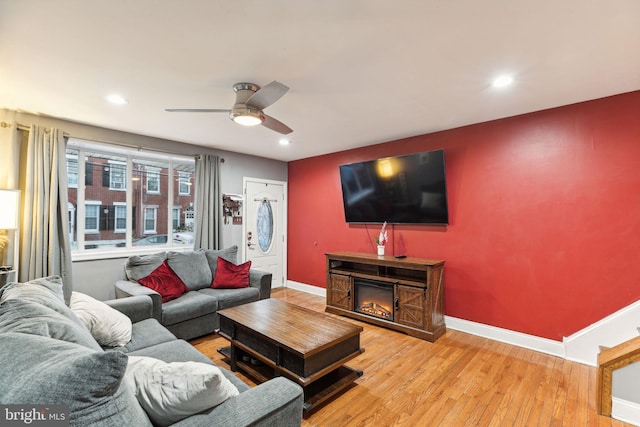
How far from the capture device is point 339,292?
4234mm

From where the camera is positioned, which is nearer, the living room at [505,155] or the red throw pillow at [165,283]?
the living room at [505,155]

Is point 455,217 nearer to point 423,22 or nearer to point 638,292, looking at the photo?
point 638,292

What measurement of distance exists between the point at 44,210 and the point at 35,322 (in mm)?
2837

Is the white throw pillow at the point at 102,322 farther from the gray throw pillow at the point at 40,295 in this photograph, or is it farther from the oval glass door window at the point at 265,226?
the oval glass door window at the point at 265,226

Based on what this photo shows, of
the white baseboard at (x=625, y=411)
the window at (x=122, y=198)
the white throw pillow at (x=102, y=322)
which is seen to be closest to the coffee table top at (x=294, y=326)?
the white throw pillow at (x=102, y=322)

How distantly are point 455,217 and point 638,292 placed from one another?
1.71 metres

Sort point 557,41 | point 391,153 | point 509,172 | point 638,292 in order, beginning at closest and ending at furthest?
point 557,41, point 638,292, point 509,172, point 391,153

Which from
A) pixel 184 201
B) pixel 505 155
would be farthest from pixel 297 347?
pixel 184 201

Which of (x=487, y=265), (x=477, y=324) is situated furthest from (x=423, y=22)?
(x=477, y=324)

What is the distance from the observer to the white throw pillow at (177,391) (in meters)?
1.06

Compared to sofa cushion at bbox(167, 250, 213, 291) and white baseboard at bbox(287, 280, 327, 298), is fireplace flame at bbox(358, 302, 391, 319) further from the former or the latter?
sofa cushion at bbox(167, 250, 213, 291)

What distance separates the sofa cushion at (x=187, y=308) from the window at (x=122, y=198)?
139 cm

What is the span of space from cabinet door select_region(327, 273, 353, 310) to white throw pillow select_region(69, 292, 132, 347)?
105 inches

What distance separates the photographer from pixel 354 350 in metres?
2.42
